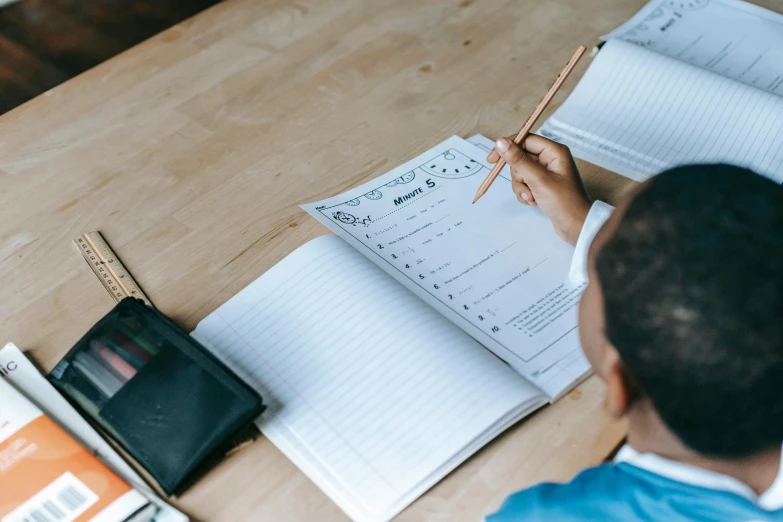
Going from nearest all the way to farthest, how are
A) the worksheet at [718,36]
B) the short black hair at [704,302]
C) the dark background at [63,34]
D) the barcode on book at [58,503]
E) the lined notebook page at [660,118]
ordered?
the short black hair at [704,302]
the barcode on book at [58,503]
the lined notebook page at [660,118]
the worksheet at [718,36]
the dark background at [63,34]

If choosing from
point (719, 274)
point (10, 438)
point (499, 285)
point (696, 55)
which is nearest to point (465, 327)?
point (499, 285)

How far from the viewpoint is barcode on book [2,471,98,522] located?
573 millimetres

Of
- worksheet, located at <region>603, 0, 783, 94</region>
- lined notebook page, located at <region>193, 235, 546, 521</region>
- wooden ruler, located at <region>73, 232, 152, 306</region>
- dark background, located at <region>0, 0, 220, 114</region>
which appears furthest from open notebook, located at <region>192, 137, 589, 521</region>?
dark background, located at <region>0, 0, 220, 114</region>

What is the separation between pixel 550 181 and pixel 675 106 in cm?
28

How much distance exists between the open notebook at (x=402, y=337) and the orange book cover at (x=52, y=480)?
5.4 inches

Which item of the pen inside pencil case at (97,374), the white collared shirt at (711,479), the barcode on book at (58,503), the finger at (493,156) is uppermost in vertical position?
the pen inside pencil case at (97,374)

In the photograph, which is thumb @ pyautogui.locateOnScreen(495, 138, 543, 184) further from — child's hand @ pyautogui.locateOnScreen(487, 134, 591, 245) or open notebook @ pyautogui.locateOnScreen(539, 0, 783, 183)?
open notebook @ pyautogui.locateOnScreen(539, 0, 783, 183)

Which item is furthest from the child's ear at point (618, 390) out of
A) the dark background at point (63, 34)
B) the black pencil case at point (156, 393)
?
the dark background at point (63, 34)

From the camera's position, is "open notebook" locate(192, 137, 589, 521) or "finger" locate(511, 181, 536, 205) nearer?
"open notebook" locate(192, 137, 589, 521)

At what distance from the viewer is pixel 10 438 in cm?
62

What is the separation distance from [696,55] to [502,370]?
708 millimetres

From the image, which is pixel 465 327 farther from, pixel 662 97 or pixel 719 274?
pixel 662 97

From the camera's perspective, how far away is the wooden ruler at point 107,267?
0.79 m

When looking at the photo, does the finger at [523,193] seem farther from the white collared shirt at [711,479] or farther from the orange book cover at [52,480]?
the orange book cover at [52,480]
